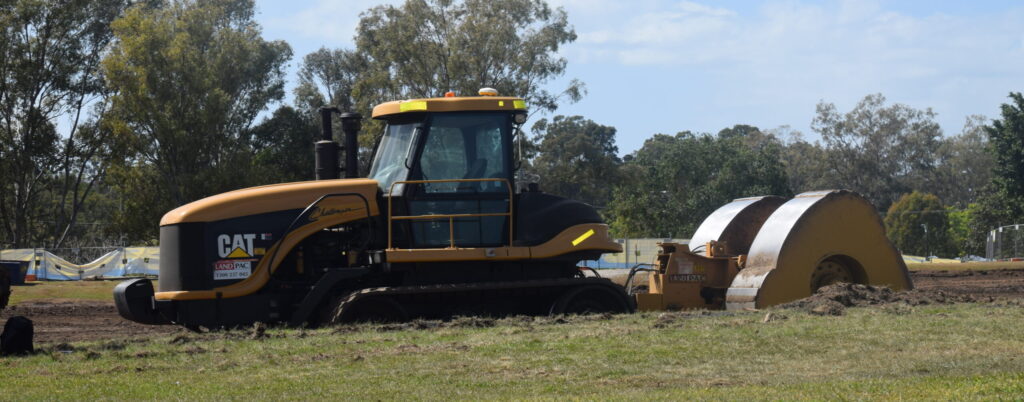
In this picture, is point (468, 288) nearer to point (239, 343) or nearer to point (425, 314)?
point (425, 314)

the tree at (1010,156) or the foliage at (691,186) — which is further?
the foliage at (691,186)

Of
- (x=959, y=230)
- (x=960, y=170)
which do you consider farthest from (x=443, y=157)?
(x=960, y=170)

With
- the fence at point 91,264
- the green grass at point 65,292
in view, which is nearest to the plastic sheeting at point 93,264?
the fence at point 91,264

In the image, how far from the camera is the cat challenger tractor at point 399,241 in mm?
12883

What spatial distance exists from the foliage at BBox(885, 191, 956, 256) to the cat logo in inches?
2735

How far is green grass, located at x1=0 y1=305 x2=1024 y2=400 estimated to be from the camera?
860cm

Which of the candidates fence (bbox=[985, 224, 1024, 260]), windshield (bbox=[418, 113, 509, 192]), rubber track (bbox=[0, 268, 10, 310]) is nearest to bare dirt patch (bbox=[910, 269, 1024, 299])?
windshield (bbox=[418, 113, 509, 192])

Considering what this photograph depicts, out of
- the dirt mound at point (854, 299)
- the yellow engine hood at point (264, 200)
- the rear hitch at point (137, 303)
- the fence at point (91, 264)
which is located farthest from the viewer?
the fence at point (91, 264)

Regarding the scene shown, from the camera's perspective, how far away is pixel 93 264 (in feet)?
141

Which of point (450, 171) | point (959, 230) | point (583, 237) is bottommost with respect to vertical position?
point (583, 237)

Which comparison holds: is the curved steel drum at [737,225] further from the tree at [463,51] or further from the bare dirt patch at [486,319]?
the tree at [463,51]

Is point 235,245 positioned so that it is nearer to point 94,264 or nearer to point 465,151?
point 465,151

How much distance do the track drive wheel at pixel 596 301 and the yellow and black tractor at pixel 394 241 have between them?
0.09 feet

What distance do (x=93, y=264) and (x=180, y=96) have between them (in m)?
11.2
